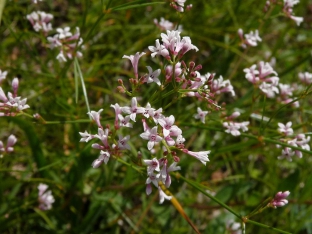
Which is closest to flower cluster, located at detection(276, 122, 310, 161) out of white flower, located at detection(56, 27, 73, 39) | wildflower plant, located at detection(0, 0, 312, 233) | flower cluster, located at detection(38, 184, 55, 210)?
wildflower plant, located at detection(0, 0, 312, 233)

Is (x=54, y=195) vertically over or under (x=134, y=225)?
over

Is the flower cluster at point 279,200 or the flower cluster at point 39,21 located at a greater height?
the flower cluster at point 39,21

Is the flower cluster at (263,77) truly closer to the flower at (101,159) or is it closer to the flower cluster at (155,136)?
the flower cluster at (155,136)

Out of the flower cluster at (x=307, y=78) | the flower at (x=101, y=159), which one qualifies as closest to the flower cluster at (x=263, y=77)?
the flower cluster at (x=307, y=78)

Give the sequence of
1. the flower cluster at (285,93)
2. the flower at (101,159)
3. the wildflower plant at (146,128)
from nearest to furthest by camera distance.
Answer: the flower at (101,159) → the wildflower plant at (146,128) → the flower cluster at (285,93)

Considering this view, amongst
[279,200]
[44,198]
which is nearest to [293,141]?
[279,200]

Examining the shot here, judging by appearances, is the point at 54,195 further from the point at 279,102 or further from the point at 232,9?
the point at 232,9

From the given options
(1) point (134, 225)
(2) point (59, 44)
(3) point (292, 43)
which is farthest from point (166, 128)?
(3) point (292, 43)
